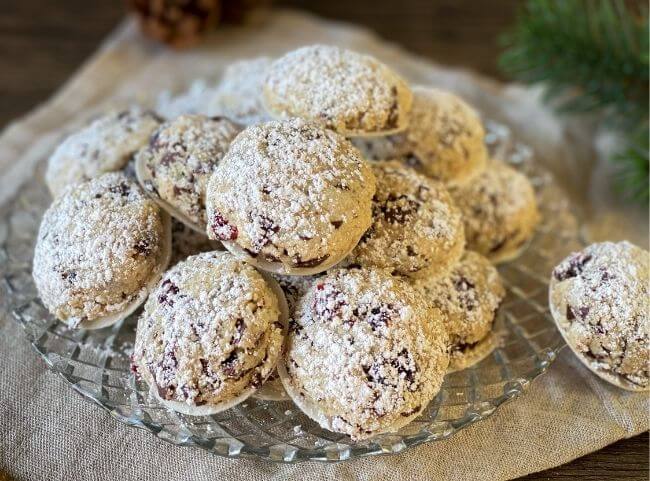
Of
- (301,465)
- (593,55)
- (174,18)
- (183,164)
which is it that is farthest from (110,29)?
(301,465)

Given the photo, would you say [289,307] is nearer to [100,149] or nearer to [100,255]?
[100,255]

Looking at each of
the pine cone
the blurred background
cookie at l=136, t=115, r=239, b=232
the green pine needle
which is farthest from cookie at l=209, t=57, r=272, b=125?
the blurred background

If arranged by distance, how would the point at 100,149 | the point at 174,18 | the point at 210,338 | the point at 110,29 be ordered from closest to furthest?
the point at 210,338
the point at 100,149
the point at 174,18
the point at 110,29

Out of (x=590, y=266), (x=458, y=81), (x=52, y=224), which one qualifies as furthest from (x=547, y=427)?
(x=458, y=81)

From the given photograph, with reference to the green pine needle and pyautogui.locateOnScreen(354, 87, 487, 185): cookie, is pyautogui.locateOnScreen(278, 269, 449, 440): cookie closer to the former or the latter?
pyautogui.locateOnScreen(354, 87, 487, 185): cookie

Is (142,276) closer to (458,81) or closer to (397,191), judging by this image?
(397,191)

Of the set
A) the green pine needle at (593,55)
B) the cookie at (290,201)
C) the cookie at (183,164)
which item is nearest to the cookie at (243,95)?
the cookie at (183,164)
